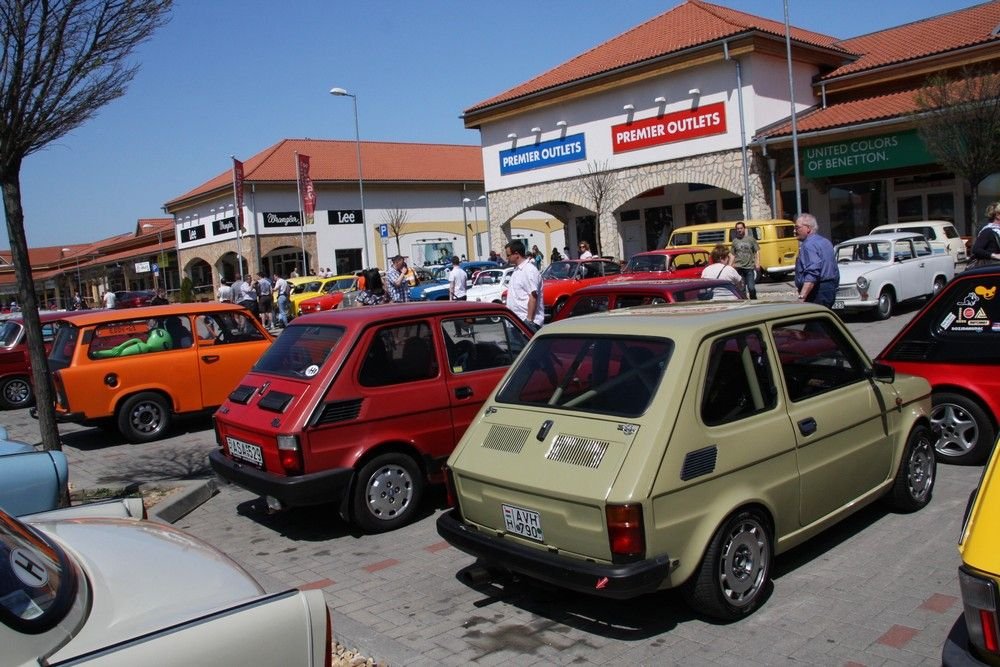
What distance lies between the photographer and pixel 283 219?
4778 centimetres

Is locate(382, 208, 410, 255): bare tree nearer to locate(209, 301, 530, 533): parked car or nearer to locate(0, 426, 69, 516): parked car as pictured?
locate(209, 301, 530, 533): parked car

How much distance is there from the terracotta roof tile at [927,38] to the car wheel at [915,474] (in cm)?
2420

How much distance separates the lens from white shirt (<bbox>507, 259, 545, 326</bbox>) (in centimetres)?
1013

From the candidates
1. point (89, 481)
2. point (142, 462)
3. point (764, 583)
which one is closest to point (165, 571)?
point (764, 583)

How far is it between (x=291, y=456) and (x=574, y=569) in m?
2.62

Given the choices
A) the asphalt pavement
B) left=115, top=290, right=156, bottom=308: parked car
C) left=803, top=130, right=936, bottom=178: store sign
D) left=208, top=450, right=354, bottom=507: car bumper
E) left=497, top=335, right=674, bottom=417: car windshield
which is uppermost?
left=803, top=130, right=936, bottom=178: store sign

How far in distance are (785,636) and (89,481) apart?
715 centimetres

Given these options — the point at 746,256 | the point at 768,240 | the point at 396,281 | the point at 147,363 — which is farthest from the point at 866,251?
the point at 147,363

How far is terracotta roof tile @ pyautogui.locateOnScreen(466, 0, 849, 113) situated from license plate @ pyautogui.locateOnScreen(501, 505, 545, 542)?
82.1 ft

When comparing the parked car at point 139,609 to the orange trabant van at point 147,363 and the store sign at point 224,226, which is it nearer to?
the orange trabant van at point 147,363

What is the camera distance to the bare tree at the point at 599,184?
3112 cm

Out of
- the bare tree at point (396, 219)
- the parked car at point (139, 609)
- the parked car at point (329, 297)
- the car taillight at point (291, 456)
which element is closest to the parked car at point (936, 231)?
the parked car at point (329, 297)

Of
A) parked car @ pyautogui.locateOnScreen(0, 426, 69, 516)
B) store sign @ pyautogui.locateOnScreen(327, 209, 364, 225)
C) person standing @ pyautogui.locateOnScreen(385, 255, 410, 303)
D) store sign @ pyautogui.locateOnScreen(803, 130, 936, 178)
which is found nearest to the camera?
parked car @ pyautogui.locateOnScreen(0, 426, 69, 516)

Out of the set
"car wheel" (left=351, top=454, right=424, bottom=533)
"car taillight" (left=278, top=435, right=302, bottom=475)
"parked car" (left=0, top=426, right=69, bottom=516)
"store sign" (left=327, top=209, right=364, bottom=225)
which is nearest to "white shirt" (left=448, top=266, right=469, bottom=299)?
"car wheel" (left=351, top=454, right=424, bottom=533)
